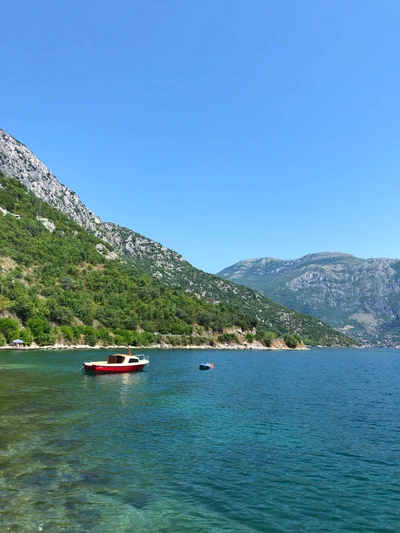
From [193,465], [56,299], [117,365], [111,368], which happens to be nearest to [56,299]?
[56,299]

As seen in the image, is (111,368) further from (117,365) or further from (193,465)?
(193,465)

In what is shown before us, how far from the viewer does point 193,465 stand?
23.5 m

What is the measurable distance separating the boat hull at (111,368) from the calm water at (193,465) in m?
24.8

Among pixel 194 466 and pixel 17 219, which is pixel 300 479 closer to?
pixel 194 466

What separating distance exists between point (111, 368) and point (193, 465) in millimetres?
55651

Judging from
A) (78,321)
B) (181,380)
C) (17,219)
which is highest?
(17,219)

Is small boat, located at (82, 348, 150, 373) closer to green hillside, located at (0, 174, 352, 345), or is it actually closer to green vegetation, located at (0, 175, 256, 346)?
green vegetation, located at (0, 175, 256, 346)

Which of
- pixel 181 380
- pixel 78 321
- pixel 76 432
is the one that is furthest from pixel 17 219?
pixel 76 432

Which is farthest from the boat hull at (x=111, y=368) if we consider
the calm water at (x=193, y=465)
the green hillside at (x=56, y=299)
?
the green hillside at (x=56, y=299)

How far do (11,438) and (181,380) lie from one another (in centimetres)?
4579

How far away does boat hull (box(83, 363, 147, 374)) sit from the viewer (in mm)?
71562

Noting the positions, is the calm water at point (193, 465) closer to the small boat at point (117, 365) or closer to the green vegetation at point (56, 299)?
the small boat at point (117, 365)

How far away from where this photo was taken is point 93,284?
190 meters

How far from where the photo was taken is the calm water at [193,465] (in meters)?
16.4
